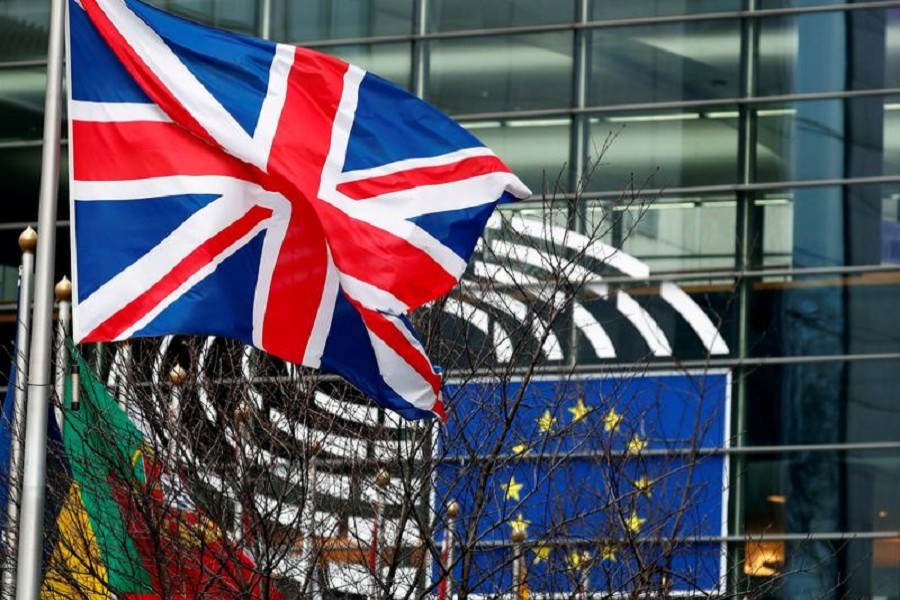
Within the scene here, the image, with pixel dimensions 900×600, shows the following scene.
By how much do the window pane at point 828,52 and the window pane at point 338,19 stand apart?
4.86m

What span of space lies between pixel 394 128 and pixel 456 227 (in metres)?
0.58

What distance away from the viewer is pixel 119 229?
30.6 feet

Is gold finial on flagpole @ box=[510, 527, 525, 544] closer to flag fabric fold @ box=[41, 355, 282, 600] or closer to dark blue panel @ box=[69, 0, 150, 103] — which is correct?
flag fabric fold @ box=[41, 355, 282, 600]

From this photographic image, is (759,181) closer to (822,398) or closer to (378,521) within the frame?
(822,398)

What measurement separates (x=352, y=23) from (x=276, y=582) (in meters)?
12.9

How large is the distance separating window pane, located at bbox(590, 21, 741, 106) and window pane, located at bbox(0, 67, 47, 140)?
824 cm

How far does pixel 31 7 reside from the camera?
29.1 m

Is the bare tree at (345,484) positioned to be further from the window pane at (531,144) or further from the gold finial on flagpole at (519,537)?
the window pane at (531,144)

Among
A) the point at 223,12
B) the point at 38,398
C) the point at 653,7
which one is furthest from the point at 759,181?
the point at 38,398

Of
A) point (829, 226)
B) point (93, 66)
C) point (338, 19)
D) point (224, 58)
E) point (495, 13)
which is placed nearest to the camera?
point (93, 66)

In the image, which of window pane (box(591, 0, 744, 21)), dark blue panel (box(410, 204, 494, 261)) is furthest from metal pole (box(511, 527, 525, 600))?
window pane (box(591, 0, 744, 21))

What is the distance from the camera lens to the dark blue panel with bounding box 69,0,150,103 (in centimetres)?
955

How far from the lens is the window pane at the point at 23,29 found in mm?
29031

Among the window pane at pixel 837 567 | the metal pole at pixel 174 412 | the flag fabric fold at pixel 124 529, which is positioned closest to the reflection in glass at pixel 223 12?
the window pane at pixel 837 567
